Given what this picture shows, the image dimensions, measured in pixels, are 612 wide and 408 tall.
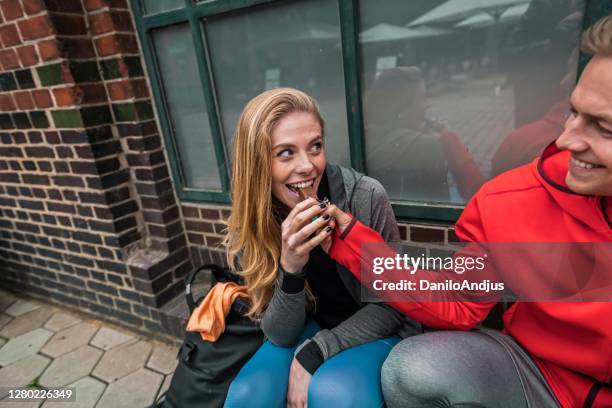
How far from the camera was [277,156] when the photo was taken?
56.9 inches

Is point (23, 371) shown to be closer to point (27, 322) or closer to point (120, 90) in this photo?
point (27, 322)

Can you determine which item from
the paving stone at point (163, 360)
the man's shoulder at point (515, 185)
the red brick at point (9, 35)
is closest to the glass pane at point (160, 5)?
the red brick at point (9, 35)

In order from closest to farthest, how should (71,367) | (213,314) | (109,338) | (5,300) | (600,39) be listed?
(600,39), (213,314), (71,367), (109,338), (5,300)

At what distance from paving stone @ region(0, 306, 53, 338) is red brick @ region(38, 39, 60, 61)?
6.74 feet

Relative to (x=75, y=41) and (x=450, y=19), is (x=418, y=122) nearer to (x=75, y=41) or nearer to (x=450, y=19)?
(x=450, y=19)

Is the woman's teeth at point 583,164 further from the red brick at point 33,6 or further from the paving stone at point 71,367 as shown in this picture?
the paving stone at point 71,367

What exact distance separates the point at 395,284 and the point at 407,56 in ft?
3.45

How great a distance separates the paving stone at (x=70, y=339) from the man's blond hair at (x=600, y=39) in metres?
3.20

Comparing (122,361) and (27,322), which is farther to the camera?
(27,322)

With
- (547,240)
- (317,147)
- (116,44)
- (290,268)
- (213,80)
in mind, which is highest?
(116,44)

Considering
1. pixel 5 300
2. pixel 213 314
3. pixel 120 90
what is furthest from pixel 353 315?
pixel 5 300

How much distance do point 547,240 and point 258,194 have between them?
3.24ft

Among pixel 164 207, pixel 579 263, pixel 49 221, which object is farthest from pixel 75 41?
pixel 579 263

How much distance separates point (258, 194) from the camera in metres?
1.50
